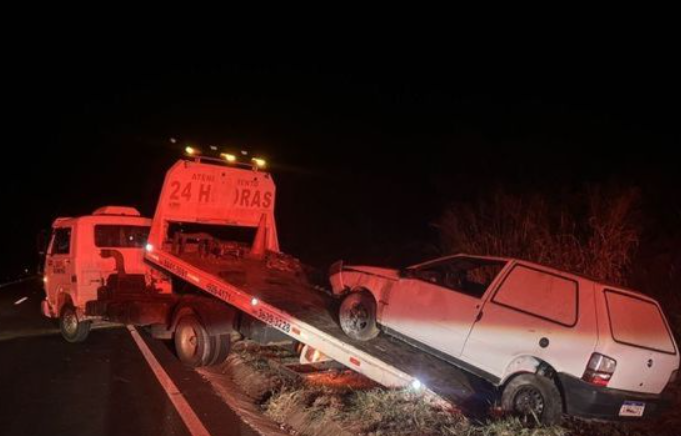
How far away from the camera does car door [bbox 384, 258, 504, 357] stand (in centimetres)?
724

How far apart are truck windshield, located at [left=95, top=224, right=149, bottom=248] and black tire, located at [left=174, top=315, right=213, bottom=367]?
2.78 metres

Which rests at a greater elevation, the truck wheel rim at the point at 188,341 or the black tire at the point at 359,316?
the black tire at the point at 359,316

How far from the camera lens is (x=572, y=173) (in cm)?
1998

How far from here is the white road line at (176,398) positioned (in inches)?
255

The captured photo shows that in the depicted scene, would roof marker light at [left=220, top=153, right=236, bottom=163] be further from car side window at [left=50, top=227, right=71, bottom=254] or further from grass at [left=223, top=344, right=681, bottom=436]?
grass at [left=223, top=344, right=681, bottom=436]

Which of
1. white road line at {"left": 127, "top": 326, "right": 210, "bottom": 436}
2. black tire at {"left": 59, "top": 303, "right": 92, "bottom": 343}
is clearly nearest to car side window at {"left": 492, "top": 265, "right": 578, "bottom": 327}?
white road line at {"left": 127, "top": 326, "right": 210, "bottom": 436}

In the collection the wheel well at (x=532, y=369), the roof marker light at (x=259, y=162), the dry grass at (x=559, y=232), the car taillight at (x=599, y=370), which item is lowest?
the wheel well at (x=532, y=369)

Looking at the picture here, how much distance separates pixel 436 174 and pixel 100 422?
18972 millimetres

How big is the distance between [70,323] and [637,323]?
921cm

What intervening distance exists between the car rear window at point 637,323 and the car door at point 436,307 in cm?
139

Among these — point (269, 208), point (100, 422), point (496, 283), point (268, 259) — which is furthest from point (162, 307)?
point (496, 283)

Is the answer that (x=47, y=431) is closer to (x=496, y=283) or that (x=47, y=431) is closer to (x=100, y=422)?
(x=100, y=422)

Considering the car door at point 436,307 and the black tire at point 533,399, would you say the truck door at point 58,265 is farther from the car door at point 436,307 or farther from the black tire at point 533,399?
the black tire at point 533,399

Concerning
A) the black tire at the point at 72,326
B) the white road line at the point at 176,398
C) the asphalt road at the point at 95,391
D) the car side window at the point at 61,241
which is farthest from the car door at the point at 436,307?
the car side window at the point at 61,241
